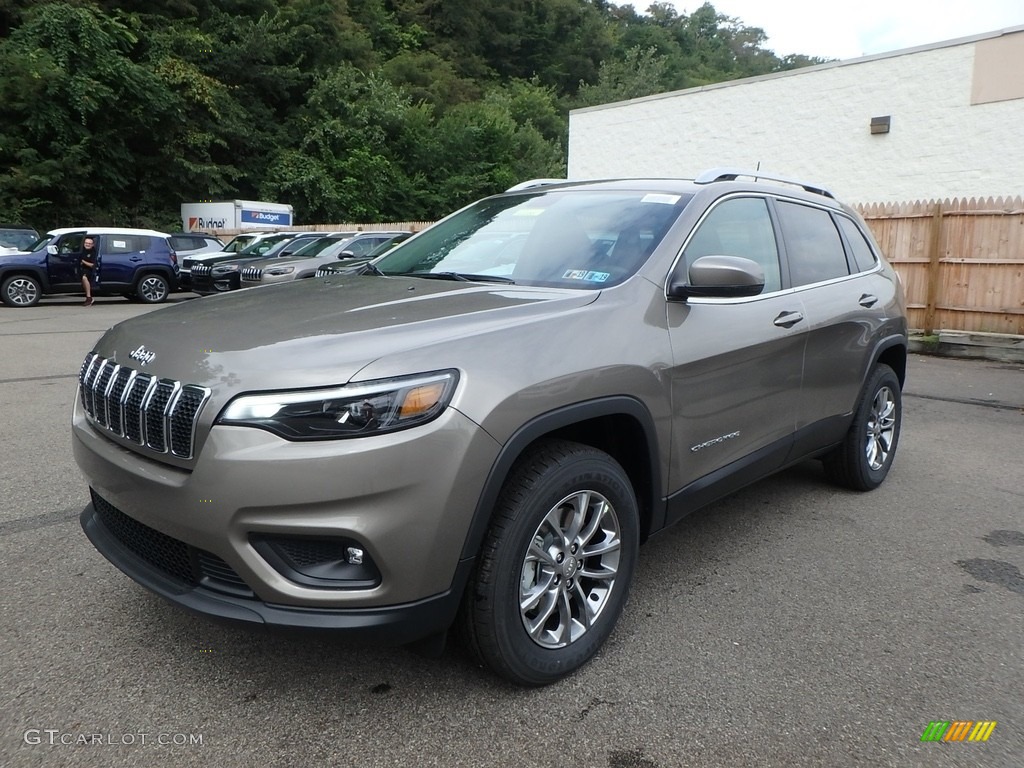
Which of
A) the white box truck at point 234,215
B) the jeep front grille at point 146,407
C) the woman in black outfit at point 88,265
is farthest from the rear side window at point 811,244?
the white box truck at point 234,215

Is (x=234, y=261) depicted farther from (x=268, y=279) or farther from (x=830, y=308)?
(x=830, y=308)

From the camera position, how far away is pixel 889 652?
2.96 meters

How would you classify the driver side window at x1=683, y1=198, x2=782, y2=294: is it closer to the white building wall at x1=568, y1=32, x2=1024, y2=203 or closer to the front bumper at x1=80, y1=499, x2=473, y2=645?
the front bumper at x1=80, y1=499, x2=473, y2=645

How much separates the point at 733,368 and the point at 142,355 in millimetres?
2231

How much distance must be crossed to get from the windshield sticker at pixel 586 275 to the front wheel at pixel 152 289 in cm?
1727

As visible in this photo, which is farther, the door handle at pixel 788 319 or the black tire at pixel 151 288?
the black tire at pixel 151 288

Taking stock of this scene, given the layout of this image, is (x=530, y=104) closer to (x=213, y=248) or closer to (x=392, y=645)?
(x=213, y=248)

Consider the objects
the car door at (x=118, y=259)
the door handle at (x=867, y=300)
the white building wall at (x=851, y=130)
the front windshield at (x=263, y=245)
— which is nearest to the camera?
the door handle at (x=867, y=300)

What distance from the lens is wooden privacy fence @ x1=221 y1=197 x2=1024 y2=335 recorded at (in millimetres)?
11031

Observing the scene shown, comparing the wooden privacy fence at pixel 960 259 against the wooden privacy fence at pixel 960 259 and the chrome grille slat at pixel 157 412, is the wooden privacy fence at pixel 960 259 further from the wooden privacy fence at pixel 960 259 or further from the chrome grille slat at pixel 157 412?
the chrome grille slat at pixel 157 412

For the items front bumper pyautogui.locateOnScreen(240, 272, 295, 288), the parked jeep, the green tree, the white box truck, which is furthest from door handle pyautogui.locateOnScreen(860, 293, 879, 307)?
the green tree

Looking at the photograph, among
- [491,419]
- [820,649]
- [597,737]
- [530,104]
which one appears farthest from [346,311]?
[530,104]

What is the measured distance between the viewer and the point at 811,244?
14.0ft

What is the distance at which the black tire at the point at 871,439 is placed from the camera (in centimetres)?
459
